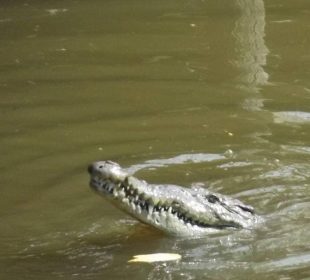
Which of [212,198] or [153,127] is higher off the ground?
[212,198]

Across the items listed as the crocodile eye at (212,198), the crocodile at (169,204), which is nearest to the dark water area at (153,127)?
the crocodile at (169,204)

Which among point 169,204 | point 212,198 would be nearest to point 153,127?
point 212,198

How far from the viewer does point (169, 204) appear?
649 centimetres

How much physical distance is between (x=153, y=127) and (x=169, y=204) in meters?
2.62

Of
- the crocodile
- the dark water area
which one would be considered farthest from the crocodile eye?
the dark water area

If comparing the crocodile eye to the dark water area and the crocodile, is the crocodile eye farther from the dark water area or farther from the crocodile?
the dark water area

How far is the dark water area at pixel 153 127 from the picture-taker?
6492mm

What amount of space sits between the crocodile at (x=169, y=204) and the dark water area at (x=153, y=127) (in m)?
0.10

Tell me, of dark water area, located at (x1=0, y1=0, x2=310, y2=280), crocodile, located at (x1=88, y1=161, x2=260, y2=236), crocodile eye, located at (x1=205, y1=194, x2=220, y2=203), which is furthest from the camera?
crocodile eye, located at (x1=205, y1=194, x2=220, y2=203)

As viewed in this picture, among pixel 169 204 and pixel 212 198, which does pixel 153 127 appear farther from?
pixel 169 204

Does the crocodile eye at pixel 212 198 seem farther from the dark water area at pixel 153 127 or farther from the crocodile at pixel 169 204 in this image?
the dark water area at pixel 153 127

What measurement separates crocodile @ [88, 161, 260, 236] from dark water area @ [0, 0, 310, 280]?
3.9 inches

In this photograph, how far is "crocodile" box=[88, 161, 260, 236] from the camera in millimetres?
6246

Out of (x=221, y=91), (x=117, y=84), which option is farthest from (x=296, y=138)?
(x=117, y=84)
